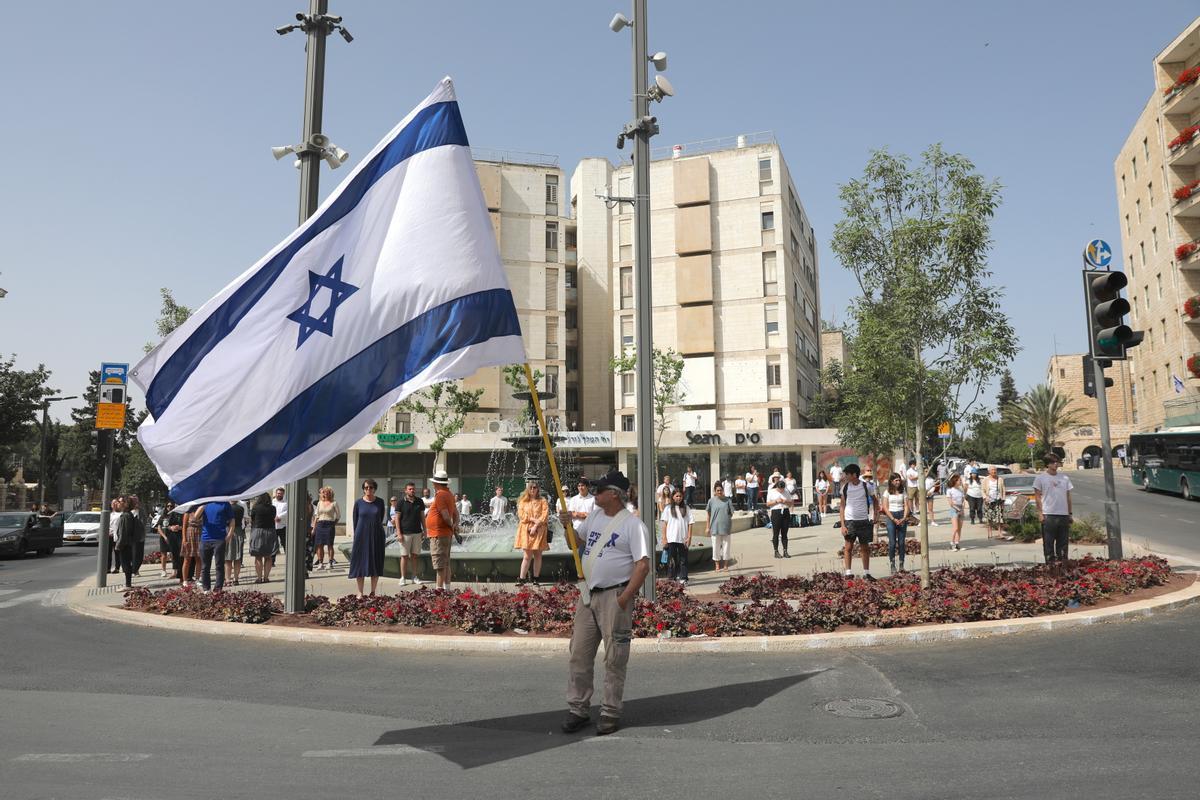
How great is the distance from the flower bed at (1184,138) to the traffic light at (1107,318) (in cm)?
3730

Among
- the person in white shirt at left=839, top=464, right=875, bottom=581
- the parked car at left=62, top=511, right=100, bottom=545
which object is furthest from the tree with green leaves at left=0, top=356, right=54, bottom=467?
the person in white shirt at left=839, top=464, right=875, bottom=581

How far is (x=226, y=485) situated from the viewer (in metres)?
5.70

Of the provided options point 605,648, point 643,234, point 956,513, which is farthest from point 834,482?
point 605,648

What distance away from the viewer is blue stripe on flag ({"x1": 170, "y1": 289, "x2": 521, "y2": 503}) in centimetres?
577

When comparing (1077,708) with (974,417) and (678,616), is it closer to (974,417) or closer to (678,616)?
(678,616)

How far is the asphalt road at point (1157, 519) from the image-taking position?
57.0ft

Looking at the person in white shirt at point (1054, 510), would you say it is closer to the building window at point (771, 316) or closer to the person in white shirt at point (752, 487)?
the person in white shirt at point (752, 487)

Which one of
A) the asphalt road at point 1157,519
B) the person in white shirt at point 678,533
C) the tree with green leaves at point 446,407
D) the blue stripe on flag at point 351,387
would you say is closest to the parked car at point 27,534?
the tree with green leaves at point 446,407

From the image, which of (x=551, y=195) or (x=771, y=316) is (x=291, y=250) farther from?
(x=551, y=195)

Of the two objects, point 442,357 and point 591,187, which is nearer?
point 442,357

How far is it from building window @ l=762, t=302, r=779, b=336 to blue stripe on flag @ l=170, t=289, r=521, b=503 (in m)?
46.0

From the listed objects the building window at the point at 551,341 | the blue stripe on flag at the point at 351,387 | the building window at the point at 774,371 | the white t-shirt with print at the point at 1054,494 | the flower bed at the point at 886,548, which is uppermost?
the building window at the point at 551,341

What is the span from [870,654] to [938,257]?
5935 millimetres

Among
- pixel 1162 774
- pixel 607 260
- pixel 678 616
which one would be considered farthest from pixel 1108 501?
pixel 607 260
